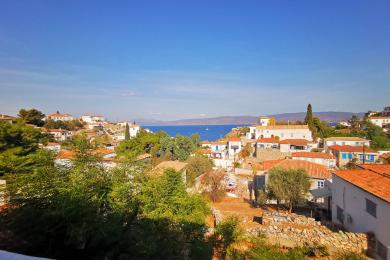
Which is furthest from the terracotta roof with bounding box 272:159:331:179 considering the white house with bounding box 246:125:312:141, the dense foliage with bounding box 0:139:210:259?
the white house with bounding box 246:125:312:141

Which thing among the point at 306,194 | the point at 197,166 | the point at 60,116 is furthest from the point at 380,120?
the point at 60,116

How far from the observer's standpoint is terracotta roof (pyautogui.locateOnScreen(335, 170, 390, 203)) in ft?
41.4

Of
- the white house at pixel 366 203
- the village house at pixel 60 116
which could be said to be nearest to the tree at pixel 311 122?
the white house at pixel 366 203

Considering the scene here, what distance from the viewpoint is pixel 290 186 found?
21.6 metres

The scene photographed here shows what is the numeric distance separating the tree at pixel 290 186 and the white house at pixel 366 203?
150 inches

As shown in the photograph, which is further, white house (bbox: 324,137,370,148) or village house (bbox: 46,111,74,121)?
village house (bbox: 46,111,74,121)

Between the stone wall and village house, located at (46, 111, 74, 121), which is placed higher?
village house, located at (46, 111, 74, 121)

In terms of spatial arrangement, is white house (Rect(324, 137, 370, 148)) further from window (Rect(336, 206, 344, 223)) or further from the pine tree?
window (Rect(336, 206, 344, 223))

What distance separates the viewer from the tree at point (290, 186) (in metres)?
21.5

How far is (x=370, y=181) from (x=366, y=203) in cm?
165

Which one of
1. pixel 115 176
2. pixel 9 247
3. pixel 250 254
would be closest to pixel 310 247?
pixel 250 254

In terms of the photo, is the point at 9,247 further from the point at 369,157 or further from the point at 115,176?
the point at 369,157

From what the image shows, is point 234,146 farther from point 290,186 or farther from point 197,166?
point 290,186

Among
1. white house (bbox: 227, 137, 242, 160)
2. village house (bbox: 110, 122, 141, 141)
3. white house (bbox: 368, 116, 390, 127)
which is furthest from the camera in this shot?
village house (bbox: 110, 122, 141, 141)
